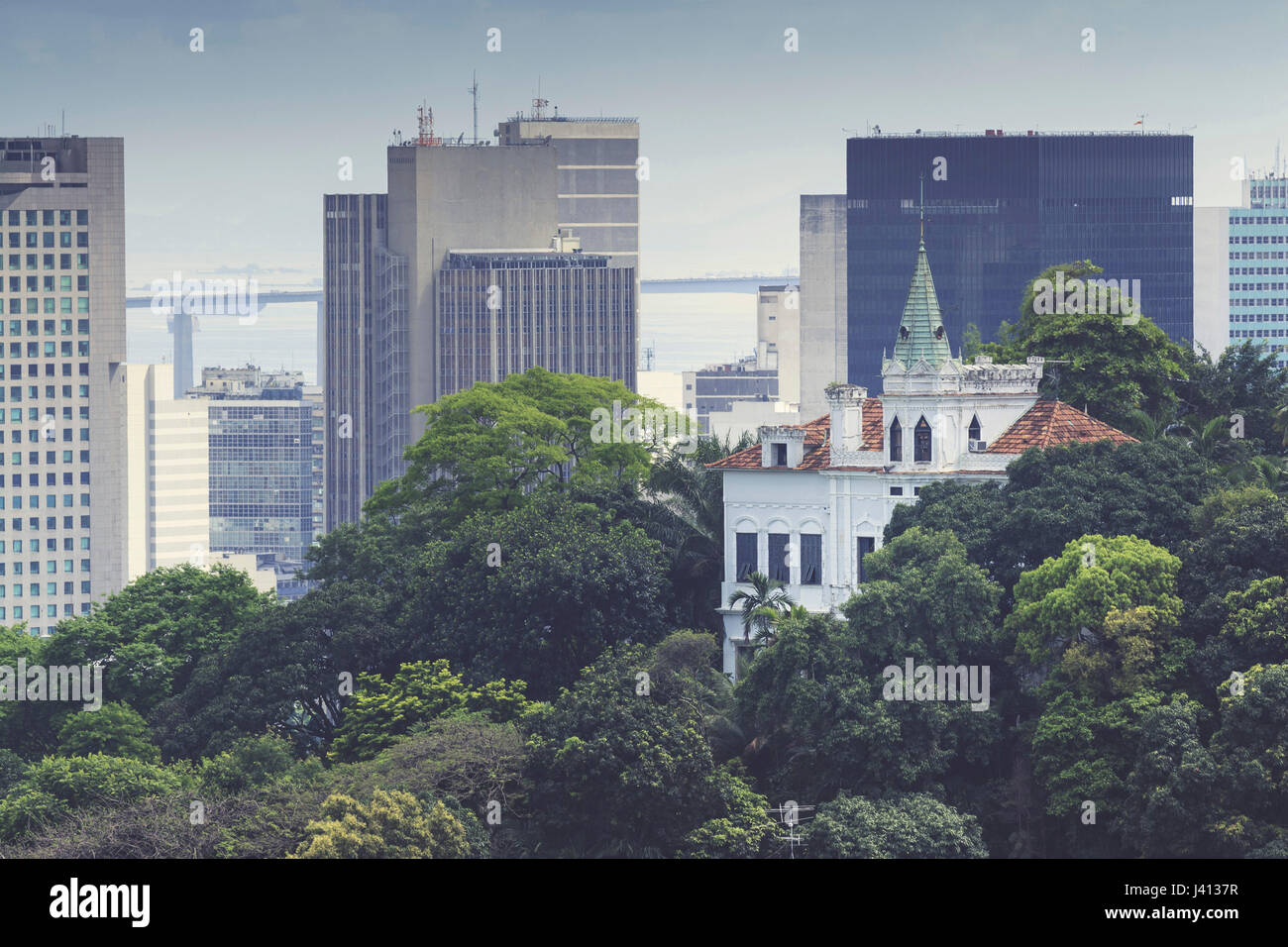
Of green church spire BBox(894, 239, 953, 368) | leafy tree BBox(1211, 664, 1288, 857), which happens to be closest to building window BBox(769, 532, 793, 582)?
green church spire BBox(894, 239, 953, 368)

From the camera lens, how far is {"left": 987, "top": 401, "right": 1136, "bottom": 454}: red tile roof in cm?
8256

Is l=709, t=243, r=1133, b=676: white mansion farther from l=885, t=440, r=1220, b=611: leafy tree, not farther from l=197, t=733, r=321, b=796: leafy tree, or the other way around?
l=197, t=733, r=321, b=796: leafy tree

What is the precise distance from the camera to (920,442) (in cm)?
8294

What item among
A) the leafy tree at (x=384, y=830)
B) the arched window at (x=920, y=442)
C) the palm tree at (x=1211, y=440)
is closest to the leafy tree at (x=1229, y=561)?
the arched window at (x=920, y=442)

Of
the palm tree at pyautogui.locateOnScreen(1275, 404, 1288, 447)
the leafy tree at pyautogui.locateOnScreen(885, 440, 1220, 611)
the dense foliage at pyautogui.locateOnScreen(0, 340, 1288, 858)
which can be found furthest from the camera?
the palm tree at pyautogui.locateOnScreen(1275, 404, 1288, 447)

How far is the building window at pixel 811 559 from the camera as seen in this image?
84000mm

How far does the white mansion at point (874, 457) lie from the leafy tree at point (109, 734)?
25103 millimetres

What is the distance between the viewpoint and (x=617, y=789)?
231 ft

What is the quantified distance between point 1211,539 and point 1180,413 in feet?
79.1

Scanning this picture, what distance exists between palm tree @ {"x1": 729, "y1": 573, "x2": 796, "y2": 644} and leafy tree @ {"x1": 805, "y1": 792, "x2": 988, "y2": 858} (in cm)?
1212

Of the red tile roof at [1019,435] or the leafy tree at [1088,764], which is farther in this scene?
the red tile roof at [1019,435]

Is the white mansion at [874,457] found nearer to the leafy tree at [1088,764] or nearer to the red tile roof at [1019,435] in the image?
the red tile roof at [1019,435]
